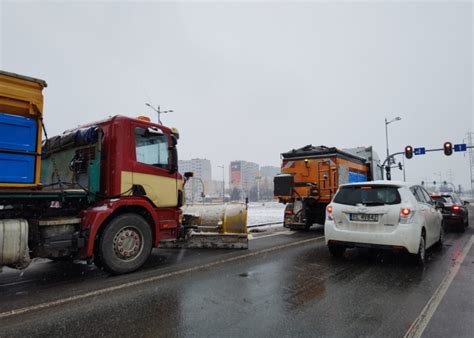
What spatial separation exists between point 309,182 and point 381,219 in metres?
6.74

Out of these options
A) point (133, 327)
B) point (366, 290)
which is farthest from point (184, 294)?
point (366, 290)

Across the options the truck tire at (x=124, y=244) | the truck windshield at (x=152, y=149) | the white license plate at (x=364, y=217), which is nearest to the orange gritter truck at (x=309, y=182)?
the white license plate at (x=364, y=217)

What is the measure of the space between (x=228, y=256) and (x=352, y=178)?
28.5ft

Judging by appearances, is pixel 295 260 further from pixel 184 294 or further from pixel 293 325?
pixel 293 325

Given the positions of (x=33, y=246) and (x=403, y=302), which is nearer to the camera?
(x=403, y=302)

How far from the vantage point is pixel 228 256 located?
7.39 metres

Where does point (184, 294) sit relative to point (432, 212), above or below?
below

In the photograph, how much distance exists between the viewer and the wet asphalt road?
361cm

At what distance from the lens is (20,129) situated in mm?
5059

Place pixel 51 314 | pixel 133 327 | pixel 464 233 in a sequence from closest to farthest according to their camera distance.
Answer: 1. pixel 133 327
2. pixel 51 314
3. pixel 464 233

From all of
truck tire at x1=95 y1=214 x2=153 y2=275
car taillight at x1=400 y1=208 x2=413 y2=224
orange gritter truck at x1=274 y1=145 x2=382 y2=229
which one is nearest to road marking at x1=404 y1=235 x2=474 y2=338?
car taillight at x1=400 y1=208 x2=413 y2=224

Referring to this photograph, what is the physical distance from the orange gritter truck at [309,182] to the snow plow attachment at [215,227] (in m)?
4.18

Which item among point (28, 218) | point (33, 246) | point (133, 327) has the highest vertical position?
point (28, 218)

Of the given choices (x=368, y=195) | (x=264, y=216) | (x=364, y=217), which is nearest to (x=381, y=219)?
(x=364, y=217)
